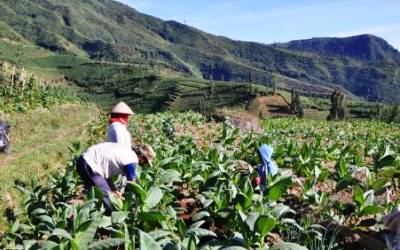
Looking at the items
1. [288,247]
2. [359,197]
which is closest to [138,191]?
[288,247]

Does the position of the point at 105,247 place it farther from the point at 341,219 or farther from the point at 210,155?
the point at 210,155

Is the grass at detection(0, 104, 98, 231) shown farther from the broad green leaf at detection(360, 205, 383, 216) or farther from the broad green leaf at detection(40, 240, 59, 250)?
the broad green leaf at detection(360, 205, 383, 216)

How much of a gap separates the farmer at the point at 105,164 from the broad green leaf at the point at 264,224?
2625mm

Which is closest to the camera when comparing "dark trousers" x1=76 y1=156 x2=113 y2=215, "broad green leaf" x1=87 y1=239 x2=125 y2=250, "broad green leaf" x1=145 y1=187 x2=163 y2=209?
"broad green leaf" x1=87 y1=239 x2=125 y2=250

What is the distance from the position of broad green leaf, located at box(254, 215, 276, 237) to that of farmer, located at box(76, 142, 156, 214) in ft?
8.61

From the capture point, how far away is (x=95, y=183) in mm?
7863

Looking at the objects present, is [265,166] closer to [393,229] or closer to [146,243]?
[393,229]

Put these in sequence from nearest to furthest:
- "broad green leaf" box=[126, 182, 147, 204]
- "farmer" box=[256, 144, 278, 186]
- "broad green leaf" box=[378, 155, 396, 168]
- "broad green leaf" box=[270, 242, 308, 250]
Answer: "broad green leaf" box=[270, 242, 308, 250] → "broad green leaf" box=[126, 182, 147, 204] → "farmer" box=[256, 144, 278, 186] → "broad green leaf" box=[378, 155, 396, 168]

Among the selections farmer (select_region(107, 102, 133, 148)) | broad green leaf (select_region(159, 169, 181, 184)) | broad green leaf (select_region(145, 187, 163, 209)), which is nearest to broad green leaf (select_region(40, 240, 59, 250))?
broad green leaf (select_region(145, 187, 163, 209))

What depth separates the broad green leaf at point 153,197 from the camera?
720 cm

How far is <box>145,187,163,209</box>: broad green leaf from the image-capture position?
7.20 metres

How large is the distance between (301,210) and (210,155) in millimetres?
3296

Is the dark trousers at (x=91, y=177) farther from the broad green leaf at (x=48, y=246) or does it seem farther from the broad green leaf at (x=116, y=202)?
the broad green leaf at (x=48, y=246)

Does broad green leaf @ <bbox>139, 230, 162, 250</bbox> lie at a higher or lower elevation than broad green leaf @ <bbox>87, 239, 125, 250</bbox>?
higher
